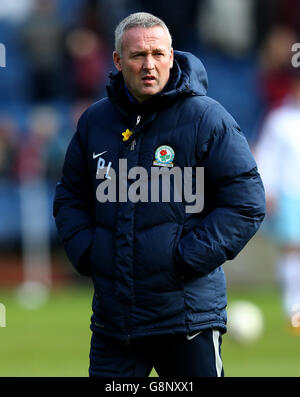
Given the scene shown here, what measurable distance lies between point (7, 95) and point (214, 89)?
345 cm

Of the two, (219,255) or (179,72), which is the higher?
(179,72)

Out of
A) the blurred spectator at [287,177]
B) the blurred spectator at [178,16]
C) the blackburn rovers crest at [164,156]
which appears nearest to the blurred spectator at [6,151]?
the blurred spectator at [178,16]

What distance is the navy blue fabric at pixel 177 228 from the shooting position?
5.24 meters

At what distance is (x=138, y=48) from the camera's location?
5.34 m

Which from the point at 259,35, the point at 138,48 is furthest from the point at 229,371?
the point at 259,35

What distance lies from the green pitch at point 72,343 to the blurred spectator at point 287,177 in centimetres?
65

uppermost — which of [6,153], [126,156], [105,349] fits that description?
[6,153]

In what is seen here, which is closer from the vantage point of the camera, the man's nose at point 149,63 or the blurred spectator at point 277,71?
the man's nose at point 149,63

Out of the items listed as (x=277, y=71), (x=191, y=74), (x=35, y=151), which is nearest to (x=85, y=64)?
(x=35, y=151)

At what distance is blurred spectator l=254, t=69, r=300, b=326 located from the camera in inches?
413

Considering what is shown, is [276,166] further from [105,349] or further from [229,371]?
[105,349]

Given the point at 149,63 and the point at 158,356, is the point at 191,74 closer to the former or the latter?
the point at 149,63

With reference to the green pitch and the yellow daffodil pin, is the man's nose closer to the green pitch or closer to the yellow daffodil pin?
the yellow daffodil pin

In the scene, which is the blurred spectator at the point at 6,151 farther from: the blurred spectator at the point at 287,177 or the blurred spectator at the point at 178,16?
the blurred spectator at the point at 287,177
